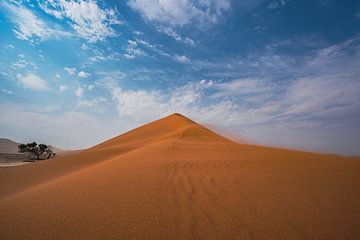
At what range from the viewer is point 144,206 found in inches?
144

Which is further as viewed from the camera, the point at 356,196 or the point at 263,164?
the point at 263,164

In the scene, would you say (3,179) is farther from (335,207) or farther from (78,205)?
(335,207)

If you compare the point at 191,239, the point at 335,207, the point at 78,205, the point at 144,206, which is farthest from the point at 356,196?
the point at 78,205

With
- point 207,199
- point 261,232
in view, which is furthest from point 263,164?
point 261,232

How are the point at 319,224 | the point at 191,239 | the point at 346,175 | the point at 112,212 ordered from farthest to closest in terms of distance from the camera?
the point at 346,175
the point at 112,212
the point at 319,224
the point at 191,239

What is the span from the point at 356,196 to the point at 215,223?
136 inches

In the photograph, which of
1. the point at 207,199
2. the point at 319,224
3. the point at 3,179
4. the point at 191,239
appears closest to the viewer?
the point at 191,239

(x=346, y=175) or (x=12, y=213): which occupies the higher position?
(x=346, y=175)

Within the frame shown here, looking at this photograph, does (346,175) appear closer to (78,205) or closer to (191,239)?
(191,239)

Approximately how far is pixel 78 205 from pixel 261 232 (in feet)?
11.3

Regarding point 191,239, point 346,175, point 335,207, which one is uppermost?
point 346,175

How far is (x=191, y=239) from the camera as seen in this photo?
2.68 metres

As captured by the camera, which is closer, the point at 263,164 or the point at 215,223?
the point at 215,223

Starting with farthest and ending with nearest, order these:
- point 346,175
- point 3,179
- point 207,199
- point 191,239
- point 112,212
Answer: point 3,179
point 346,175
point 207,199
point 112,212
point 191,239
